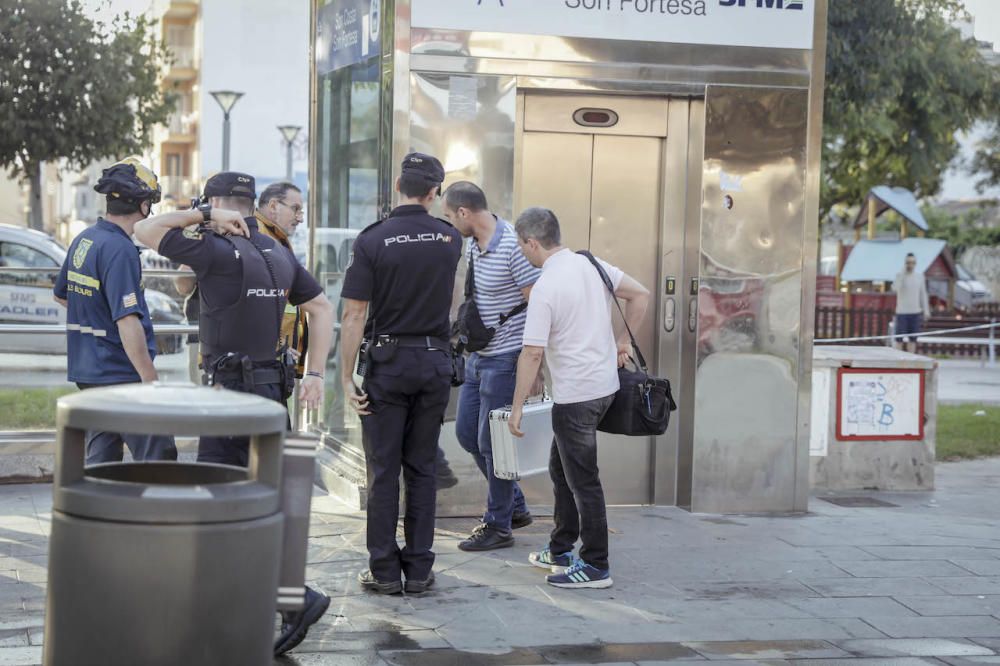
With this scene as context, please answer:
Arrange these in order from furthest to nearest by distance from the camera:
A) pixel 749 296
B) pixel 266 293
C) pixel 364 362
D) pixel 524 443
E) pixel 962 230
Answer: pixel 962 230
pixel 749 296
pixel 524 443
pixel 364 362
pixel 266 293

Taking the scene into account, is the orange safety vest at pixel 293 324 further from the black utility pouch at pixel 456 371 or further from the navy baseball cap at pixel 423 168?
the navy baseball cap at pixel 423 168

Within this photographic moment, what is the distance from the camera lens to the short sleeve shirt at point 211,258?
5211mm

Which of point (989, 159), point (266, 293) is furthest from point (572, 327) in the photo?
point (989, 159)

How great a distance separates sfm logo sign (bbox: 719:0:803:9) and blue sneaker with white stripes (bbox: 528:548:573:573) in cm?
355

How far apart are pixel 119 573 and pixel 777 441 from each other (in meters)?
5.75

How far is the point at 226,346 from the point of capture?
17.7 feet

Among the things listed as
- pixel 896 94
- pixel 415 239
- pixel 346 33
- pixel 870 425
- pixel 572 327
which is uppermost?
pixel 896 94

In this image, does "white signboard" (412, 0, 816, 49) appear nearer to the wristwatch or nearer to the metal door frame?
the metal door frame

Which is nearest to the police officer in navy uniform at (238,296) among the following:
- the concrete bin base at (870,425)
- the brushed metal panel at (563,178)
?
the brushed metal panel at (563,178)

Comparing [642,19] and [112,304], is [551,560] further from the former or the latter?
[642,19]

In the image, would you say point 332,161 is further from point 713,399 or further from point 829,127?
point 829,127

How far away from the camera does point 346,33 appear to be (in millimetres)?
8633

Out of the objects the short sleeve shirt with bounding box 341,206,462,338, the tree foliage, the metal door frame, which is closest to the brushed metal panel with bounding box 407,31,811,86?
the metal door frame

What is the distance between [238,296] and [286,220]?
186 cm
